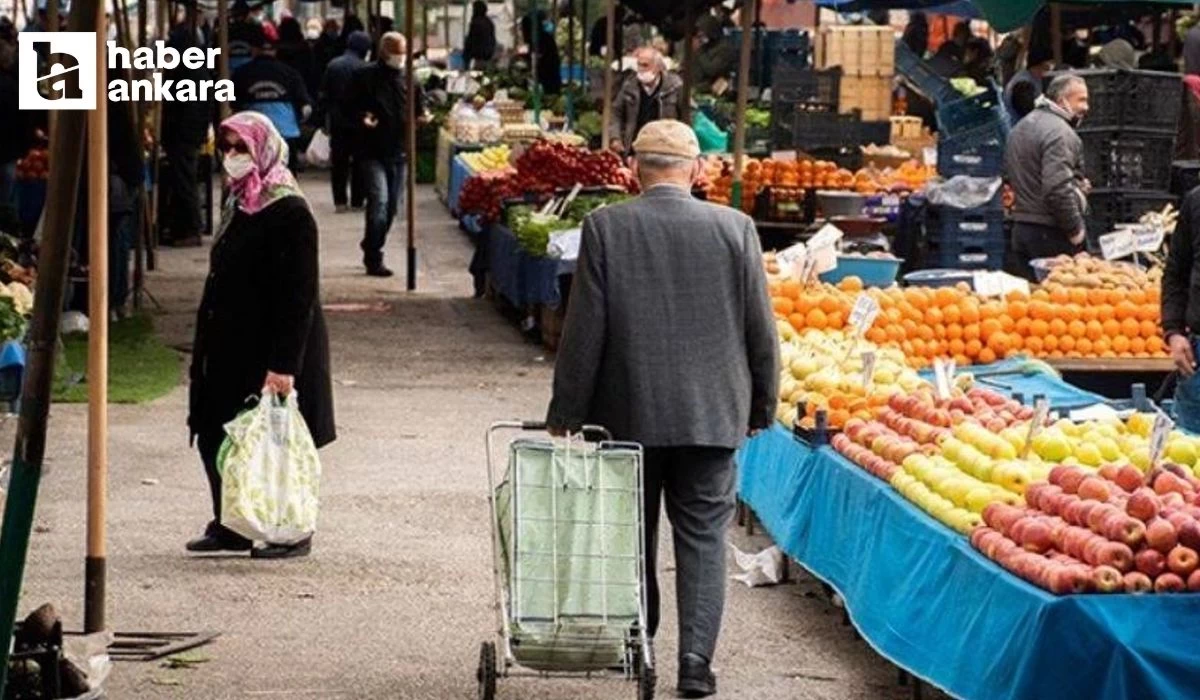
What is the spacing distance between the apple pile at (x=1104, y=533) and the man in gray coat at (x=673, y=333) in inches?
35.1

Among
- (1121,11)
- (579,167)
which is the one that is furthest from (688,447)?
(1121,11)

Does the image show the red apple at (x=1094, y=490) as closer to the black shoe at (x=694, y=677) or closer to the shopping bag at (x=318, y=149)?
the black shoe at (x=694, y=677)

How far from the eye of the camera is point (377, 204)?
73.2 ft

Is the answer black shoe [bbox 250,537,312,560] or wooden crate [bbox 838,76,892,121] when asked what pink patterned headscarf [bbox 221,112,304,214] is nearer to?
black shoe [bbox 250,537,312,560]

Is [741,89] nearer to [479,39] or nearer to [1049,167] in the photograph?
[1049,167]

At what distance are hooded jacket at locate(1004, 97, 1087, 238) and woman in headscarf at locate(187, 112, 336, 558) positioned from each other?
7052 millimetres

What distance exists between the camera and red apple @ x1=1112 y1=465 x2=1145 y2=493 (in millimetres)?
8203

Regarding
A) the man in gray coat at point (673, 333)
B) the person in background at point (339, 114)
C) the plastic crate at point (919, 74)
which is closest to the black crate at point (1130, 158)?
the person in background at point (339, 114)

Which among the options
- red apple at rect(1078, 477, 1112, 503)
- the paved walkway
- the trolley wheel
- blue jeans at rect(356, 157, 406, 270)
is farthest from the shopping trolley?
blue jeans at rect(356, 157, 406, 270)

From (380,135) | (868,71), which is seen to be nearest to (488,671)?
(380,135)

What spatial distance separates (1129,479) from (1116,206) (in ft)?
32.5

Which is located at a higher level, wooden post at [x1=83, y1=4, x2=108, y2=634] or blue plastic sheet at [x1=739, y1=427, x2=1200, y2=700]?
wooden post at [x1=83, y1=4, x2=108, y2=634]

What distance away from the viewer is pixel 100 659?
7504mm

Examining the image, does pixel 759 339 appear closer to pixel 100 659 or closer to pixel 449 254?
pixel 100 659
